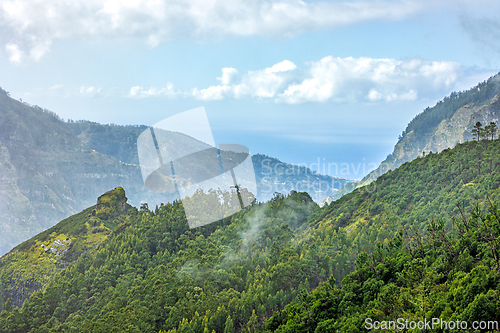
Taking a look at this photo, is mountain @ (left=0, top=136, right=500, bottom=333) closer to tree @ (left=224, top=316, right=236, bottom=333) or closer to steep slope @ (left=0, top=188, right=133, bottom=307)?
tree @ (left=224, top=316, right=236, bottom=333)

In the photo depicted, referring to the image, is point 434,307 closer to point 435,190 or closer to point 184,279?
point 184,279

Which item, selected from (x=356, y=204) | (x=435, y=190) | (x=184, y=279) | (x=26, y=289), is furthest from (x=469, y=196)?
(x=26, y=289)

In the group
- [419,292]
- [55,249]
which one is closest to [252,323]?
[419,292]

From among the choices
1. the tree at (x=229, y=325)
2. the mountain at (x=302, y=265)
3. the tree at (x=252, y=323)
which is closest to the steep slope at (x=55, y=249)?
the mountain at (x=302, y=265)

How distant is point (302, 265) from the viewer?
2168 inches

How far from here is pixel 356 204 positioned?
275 feet

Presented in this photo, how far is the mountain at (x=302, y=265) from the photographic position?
3353 cm

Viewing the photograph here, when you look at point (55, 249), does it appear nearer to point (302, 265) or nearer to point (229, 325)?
point (229, 325)

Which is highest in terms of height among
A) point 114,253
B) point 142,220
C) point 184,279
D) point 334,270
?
point 142,220

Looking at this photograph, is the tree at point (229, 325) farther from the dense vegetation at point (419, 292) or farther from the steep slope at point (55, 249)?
the steep slope at point (55, 249)

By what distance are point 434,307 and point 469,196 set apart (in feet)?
140

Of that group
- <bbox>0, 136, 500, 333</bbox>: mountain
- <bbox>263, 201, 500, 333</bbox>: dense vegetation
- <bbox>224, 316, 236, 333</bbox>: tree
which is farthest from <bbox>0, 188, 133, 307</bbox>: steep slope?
<bbox>263, 201, 500, 333</bbox>: dense vegetation

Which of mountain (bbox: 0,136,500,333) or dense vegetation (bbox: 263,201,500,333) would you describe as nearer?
dense vegetation (bbox: 263,201,500,333)

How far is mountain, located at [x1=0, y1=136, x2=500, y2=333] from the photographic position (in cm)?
3353
